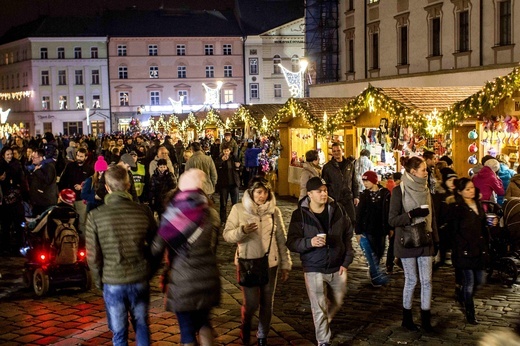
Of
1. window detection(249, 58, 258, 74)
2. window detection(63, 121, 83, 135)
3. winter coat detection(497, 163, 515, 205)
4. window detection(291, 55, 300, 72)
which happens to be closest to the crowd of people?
winter coat detection(497, 163, 515, 205)

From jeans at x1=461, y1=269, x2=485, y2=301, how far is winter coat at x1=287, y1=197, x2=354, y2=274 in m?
1.76

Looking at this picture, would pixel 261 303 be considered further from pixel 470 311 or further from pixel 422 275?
pixel 470 311

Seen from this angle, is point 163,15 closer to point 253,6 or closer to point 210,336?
point 253,6

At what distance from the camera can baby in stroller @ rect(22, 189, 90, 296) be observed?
370 inches

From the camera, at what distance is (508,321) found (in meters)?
8.02

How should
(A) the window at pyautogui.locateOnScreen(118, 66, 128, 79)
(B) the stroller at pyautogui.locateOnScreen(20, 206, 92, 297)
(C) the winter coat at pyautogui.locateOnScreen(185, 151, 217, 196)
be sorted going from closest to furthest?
(B) the stroller at pyautogui.locateOnScreen(20, 206, 92, 297) → (C) the winter coat at pyautogui.locateOnScreen(185, 151, 217, 196) → (A) the window at pyautogui.locateOnScreen(118, 66, 128, 79)

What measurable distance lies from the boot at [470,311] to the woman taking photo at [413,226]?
0.56 metres

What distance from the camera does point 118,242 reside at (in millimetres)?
5895

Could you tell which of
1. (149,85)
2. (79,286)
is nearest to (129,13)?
(149,85)

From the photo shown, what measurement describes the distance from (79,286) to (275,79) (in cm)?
6721

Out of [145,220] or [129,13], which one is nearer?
[145,220]

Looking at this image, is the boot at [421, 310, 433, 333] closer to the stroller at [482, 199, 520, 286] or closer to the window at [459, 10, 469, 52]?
the stroller at [482, 199, 520, 286]

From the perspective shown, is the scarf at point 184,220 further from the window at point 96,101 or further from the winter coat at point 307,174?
the window at point 96,101

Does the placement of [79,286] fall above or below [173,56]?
below
